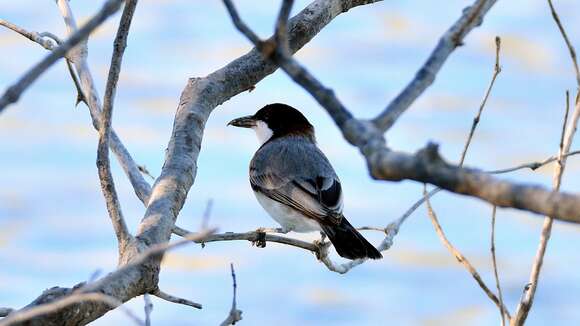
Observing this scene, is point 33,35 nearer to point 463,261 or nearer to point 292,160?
point 292,160

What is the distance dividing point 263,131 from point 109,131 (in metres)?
4.45

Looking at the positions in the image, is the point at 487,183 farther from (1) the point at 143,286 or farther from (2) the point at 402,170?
(1) the point at 143,286

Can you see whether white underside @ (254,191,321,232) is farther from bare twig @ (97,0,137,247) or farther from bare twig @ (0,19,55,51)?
bare twig @ (97,0,137,247)

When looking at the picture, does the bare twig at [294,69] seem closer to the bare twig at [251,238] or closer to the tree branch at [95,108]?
the bare twig at [251,238]

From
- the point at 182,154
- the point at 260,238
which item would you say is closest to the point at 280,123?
the point at 260,238

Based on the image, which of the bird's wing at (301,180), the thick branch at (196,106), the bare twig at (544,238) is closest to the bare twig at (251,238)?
the thick branch at (196,106)

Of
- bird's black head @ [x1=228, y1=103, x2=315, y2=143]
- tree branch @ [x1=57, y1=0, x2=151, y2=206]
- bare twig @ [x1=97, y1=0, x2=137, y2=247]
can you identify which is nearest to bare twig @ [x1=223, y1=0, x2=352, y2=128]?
bare twig @ [x1=97, y1=0, x2=137, y2=247]

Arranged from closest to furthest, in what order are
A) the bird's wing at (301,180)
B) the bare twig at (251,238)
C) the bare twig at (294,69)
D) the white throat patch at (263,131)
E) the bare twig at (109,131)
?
the bare twig at (294,69)
the bare twig at (109,131)
the bare twig at (251,238)
the bird's wing at (301,180)
the white throat patch at (263,131)

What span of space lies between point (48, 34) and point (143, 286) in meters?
2.68

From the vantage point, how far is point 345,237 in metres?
6.91

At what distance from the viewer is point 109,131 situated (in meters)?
4.61

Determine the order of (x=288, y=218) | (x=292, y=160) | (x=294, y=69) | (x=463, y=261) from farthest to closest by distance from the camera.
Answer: (x=292, y=160)
(x=288, y=218)
(x=463, y=261)
(x=294, y=69)

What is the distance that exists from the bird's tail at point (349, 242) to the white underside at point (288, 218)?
0.67 feet

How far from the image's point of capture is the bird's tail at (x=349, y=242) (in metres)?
6.58
